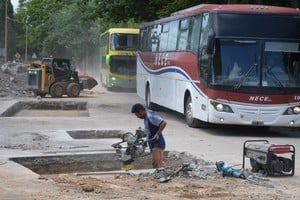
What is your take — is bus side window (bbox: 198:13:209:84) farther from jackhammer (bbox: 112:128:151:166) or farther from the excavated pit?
jackhammer (bbox: 112:128:151:166)

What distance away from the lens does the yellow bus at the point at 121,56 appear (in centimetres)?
3909

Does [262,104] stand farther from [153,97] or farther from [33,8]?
[33,8]

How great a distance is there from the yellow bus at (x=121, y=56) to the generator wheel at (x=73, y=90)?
5693 mm

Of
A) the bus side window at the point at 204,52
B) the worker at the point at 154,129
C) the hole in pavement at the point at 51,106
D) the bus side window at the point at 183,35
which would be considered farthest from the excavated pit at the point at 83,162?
the hole in pavement at the point at 51,106

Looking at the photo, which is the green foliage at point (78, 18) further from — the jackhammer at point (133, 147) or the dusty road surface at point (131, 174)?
the jackhammer at point (133, 147)

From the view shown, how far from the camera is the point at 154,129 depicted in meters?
11.0

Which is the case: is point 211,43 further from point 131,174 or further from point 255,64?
point 131,174

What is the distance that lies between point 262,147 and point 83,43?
75128 mm

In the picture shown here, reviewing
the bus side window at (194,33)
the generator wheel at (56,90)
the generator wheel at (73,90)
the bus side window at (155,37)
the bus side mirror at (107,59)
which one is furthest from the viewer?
the bus side mirror at (107,59)

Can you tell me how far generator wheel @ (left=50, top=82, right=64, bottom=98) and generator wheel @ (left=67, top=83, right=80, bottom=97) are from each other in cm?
37

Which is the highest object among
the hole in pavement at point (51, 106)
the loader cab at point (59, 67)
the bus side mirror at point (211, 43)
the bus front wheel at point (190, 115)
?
the bus side mirror at point (211, 43)

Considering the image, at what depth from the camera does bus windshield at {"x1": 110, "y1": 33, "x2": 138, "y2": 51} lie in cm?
3912

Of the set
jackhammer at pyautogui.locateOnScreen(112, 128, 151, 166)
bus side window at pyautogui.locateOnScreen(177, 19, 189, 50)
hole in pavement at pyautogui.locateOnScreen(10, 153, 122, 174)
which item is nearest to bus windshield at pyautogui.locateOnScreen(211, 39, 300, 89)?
bus side window at pyautogui.locateOnScreen(177, 19, 189, 50)

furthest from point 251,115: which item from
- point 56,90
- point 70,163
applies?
point 56,90
